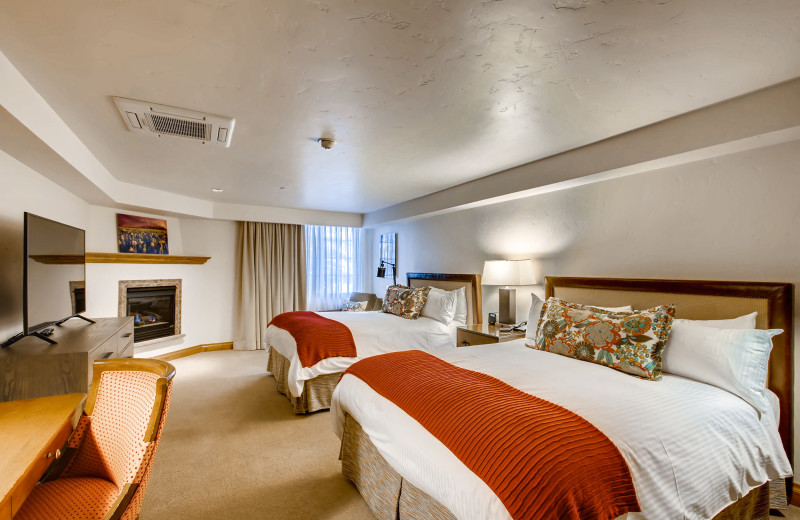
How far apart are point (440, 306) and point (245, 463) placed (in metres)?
2.42

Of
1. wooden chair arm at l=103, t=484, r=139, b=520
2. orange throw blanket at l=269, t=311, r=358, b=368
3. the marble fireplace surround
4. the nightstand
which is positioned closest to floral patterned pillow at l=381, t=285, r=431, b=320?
the nightstand

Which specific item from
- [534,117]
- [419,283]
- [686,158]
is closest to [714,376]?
[686,158]

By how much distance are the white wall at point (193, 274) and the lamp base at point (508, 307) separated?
4.24 metres

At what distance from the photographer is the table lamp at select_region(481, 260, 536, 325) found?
3.39 metres

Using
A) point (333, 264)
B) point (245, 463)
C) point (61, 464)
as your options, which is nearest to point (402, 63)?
point (61, 464)

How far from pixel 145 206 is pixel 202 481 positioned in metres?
3.34

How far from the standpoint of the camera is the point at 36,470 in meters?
1.04

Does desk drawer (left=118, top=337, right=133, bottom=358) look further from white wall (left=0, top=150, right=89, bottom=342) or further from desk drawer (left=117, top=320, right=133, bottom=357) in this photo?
white wall (left=0, top=150, right=89, bottom=342)

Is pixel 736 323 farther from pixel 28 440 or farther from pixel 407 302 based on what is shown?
pixel 28 440

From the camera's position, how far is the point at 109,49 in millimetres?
1530

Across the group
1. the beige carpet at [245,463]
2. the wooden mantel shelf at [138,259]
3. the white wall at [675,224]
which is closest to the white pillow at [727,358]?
the white wall at [675,224]

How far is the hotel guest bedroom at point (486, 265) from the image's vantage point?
4.25 ft

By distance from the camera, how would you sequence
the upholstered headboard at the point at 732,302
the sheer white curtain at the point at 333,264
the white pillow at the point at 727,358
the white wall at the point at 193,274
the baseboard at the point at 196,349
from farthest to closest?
1. the sheer white curtain at the point at 333,264
2. the baseboard at the point at 196,349
3. the white wall at the point at 193,274
4. the upholstered headboard at the point at 732,302
5. the white pillow at the point at 727,358

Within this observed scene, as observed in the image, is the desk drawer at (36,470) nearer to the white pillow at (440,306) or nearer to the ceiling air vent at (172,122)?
the ceiling air vent at (172,122)
